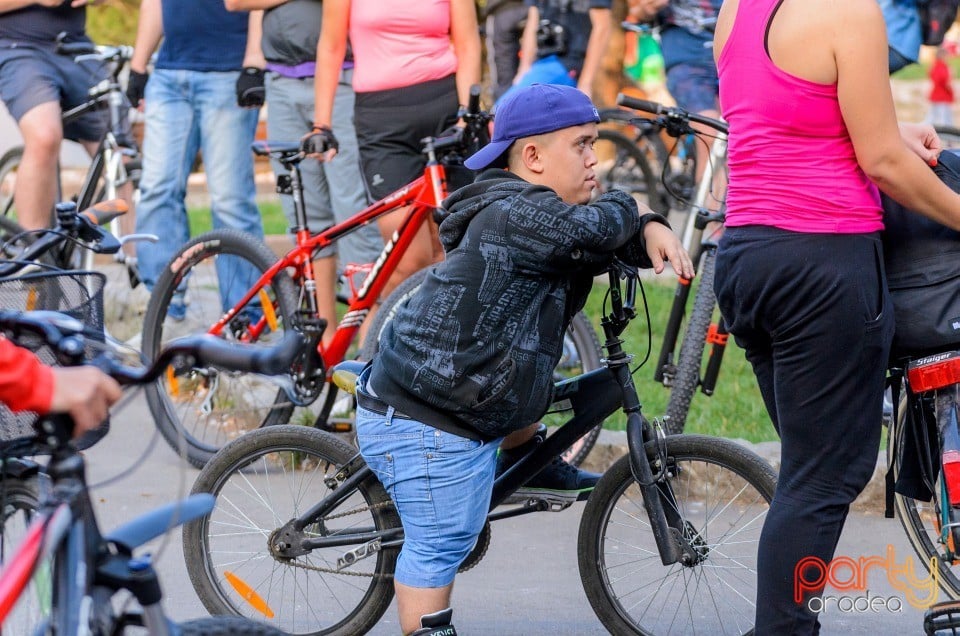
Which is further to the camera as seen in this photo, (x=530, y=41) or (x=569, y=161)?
(x=530, y=41)

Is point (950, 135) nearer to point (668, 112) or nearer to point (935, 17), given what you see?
point (935, 17)

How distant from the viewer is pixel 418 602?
137 inches

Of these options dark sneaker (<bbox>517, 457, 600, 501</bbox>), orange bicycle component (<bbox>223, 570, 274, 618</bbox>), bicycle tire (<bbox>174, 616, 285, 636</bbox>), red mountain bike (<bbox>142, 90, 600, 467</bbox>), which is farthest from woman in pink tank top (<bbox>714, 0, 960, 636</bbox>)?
red mountain bike (<bbox>142, 90, 600, 467</bbox>)

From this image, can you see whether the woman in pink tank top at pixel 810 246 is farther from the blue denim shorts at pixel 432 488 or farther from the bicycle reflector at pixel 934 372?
the blue denim shorts at pixel 432 488

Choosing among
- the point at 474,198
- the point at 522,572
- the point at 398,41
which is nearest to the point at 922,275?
the point at 474,198

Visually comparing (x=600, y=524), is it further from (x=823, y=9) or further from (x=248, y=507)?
(x=823, y=9)

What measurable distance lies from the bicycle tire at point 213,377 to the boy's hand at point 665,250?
7.49 ft

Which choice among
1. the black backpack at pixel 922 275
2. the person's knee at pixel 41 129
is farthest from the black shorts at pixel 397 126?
the black backpack at pixel 922 275

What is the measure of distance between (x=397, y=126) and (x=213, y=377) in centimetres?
129

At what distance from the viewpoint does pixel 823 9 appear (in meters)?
3.00

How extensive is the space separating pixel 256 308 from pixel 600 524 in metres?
2.33

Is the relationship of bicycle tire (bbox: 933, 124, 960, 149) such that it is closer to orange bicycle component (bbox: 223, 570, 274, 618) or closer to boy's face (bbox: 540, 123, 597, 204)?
boy's face (bbox: 540, 123, 597, 204)

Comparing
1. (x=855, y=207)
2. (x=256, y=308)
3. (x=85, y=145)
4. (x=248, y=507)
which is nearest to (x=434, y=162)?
(x=256, y=308)

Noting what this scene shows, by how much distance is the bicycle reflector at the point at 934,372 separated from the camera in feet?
11.3
